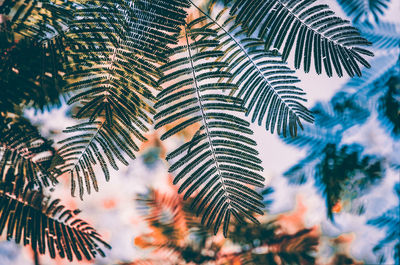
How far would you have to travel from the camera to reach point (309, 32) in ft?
1.56

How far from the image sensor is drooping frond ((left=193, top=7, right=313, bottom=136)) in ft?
1.75

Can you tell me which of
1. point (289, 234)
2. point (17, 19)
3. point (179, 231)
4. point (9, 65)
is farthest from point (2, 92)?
point (289, 234)

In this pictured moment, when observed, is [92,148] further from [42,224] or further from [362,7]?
[362,7]

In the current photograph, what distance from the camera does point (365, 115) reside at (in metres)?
1.50

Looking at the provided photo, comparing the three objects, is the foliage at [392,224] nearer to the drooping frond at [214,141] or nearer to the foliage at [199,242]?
the foliage at [199,242]

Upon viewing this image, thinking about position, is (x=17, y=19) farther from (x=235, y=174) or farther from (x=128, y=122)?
(x=235, y=174)

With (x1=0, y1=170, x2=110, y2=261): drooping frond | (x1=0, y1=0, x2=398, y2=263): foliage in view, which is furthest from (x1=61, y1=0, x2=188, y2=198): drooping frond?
(x1=0, y1=170, x2=110, y2=261): drooping frond

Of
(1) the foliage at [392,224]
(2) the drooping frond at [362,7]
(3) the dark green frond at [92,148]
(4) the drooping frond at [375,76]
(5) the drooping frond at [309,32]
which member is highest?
(2) the drooping frond at [362,7]

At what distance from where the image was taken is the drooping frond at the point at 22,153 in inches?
24.5

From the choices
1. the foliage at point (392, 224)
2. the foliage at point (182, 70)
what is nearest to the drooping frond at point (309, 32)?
the foliage at point (182, 70)

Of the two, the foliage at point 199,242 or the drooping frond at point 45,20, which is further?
the foliage at point 199,242

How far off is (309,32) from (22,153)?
717mm

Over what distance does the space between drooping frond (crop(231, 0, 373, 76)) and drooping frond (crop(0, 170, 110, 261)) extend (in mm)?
546

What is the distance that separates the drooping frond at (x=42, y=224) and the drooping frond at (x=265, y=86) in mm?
437
